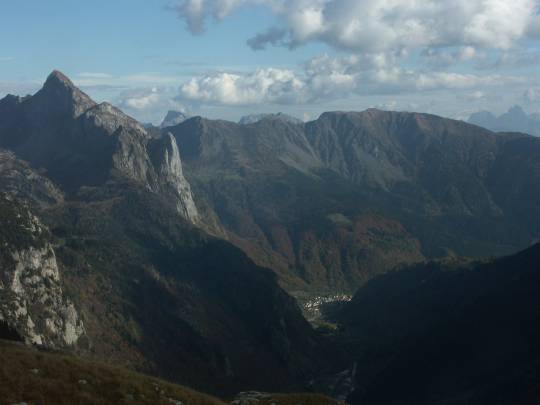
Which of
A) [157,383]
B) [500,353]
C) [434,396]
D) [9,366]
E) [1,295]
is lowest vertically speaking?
[434,396]

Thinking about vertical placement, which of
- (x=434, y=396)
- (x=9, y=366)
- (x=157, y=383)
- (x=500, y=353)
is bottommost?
(x=434, y=396)

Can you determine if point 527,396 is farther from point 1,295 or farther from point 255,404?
point 1,295

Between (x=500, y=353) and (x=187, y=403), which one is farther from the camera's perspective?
(x=500, y=353)

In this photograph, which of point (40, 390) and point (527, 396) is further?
point (527, 396)

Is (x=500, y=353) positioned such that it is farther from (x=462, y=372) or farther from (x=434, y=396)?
(x=434, y=396)

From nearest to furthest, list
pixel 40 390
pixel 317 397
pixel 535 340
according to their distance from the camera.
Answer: pixel 40 390 < pixel 317 397 < pixel 535 340

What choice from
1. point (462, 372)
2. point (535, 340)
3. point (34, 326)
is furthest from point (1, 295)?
point (535, 340)

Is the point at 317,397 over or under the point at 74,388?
under

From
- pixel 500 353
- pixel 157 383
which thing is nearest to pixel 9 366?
pixel 157 383

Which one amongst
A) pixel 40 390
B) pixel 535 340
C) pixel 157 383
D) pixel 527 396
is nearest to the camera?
pixel 40 390
